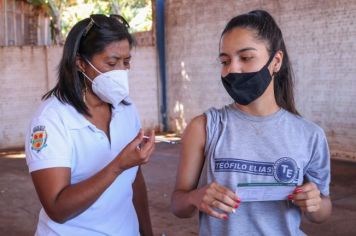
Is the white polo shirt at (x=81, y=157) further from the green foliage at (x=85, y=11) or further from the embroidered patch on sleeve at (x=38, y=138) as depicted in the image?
the green foliage at (x=85, y=11)

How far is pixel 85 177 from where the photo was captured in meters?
1.89

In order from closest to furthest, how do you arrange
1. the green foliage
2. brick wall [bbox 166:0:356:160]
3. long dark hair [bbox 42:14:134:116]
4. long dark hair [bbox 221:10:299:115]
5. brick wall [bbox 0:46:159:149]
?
long dark hair [bbox 221:10:299:115] → long dark hair [bbox 42:14:134:116] → brick wall [bbox 166:0:356:160] → brick wall [bbox 0:46:159:149] → the green foliage

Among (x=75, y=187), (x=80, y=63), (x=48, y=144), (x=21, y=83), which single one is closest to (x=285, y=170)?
(x=75, y=187)

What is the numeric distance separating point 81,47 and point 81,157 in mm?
456

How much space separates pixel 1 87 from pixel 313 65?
593 centimetres

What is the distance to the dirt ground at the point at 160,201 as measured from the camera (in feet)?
15.2

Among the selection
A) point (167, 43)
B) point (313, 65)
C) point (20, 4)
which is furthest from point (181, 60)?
point (20, 4)

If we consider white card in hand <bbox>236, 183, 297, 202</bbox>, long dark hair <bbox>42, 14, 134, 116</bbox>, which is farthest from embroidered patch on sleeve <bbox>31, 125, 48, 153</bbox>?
white card in hand <bbox>236, 183, 297, 202</bbox>

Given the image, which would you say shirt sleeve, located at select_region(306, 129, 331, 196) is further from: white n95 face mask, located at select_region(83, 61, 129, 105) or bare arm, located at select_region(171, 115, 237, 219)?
white n95 face mask, located at select_region(83, 61, 129, 105)

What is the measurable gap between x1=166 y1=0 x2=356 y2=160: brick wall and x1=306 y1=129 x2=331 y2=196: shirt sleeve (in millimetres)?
6159

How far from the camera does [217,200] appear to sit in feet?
4.94

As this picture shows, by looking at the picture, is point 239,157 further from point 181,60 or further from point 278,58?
point 181,60

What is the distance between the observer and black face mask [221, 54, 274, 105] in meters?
1.70

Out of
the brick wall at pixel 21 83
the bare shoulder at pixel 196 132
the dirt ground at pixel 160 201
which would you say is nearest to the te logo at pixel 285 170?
the bare shoulder at pixel 196 132
